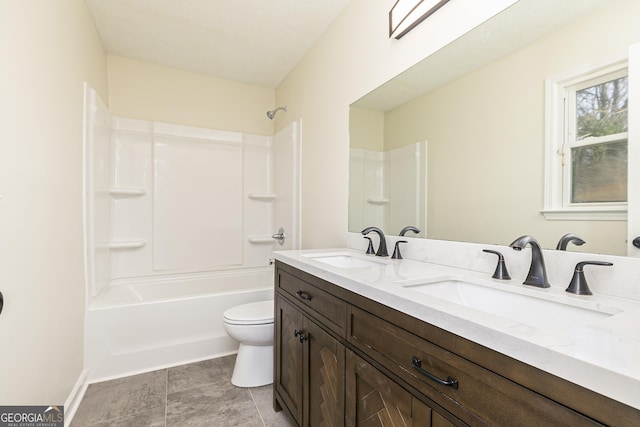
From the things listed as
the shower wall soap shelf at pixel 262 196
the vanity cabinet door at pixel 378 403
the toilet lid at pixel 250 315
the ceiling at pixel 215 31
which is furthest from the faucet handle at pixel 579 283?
the shower wall soap shelf at pixel 262 196

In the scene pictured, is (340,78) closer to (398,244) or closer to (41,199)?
(398,244)

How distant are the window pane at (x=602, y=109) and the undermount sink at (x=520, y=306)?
1.64 feet

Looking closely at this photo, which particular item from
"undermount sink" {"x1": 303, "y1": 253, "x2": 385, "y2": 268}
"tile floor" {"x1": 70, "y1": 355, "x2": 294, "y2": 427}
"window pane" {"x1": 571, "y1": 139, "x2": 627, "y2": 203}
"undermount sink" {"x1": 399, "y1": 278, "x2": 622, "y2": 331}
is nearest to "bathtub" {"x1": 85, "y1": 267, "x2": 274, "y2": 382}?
"tile floor" {"x1": 70, "y1": 355, "x2": 294, "y2": 427}

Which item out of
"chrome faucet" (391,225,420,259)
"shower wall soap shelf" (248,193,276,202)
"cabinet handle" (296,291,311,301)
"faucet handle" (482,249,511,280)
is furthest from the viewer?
"shower wall soap shelf" (248,193,276,202)

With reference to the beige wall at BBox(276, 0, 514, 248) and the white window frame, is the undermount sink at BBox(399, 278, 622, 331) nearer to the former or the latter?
the white window frame

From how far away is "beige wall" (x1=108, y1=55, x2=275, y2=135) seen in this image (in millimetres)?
2791

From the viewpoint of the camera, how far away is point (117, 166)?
2766 mm

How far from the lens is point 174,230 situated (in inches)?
117

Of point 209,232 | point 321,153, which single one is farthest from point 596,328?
point 209,232

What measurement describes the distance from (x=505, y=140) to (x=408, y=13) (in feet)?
2.76

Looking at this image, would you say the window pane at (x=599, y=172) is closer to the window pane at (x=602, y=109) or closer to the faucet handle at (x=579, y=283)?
the window pane at (x=602, y=109)

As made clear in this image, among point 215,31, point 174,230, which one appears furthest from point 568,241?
point 174,230

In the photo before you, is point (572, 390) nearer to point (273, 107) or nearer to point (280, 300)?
point (280, 300)

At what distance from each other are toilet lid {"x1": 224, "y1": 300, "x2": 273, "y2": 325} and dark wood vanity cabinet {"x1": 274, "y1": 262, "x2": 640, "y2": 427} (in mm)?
432
